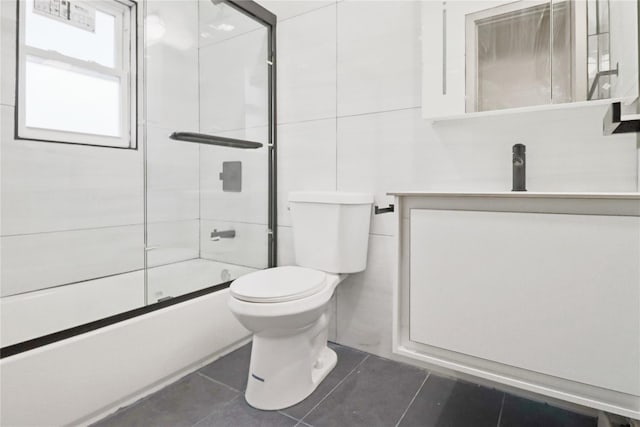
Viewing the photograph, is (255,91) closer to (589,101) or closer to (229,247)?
(229,247)

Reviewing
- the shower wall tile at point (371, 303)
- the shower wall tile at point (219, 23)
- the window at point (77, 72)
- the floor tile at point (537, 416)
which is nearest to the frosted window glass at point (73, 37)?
the window at point (77, 72)

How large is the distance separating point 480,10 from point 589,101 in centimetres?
54

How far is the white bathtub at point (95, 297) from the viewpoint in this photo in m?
1.16

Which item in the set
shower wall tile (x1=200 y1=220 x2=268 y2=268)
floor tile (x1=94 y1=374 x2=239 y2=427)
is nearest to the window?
shower wall tile (x1=200 y1=220 x2=268 y2=268)

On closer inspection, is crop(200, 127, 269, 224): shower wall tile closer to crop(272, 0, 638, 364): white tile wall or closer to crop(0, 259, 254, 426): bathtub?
crop(272, 0, 638, 364): white tile wall

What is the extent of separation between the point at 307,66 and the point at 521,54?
101 centimetres

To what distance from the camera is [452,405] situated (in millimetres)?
1223

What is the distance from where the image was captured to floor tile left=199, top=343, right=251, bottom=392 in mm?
1371

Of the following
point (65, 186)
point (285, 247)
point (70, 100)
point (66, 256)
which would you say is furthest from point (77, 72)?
point (285, 247)

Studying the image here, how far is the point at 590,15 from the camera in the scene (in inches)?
43.1

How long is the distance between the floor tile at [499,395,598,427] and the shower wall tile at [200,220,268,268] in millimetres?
1315

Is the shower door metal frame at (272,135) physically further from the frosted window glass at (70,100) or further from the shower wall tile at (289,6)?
the frosted window glass at (70,100)

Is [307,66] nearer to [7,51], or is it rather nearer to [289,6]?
[289,6]

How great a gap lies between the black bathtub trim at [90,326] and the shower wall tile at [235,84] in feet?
2.87
